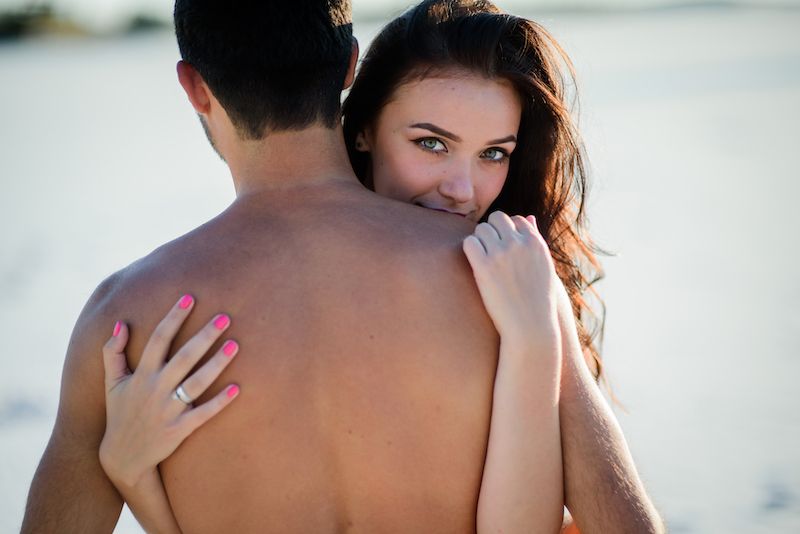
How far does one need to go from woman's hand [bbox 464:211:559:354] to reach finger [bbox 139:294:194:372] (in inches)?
27.8

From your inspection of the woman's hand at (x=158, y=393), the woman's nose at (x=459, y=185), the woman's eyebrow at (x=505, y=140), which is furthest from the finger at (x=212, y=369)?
the woman's eyebrow at (x=505, y=140)

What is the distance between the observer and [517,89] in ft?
10.9

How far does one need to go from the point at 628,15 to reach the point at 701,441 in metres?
36.0

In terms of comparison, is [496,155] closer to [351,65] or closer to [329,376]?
[351,65]

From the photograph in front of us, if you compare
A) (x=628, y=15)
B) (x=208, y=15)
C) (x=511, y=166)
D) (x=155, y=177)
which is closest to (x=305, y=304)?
(x=208, y=15)

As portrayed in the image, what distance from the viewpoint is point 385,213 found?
2.49 metres

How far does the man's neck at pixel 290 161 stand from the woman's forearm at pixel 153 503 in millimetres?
758

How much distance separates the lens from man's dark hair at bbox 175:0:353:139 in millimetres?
→ 2480

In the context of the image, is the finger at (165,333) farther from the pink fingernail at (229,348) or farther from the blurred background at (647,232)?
the blurred background at (647,232)

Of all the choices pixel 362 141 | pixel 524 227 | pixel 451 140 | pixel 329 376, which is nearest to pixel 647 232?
pixel 362 141

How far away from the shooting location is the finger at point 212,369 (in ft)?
7.55

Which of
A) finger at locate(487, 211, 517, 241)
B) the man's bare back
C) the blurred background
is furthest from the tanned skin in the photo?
the blurred background

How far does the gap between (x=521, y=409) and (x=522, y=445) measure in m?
0.09

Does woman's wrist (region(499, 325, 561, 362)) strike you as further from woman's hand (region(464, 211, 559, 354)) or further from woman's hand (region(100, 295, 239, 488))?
woman's hand (region(100, 295, 239, 488))
